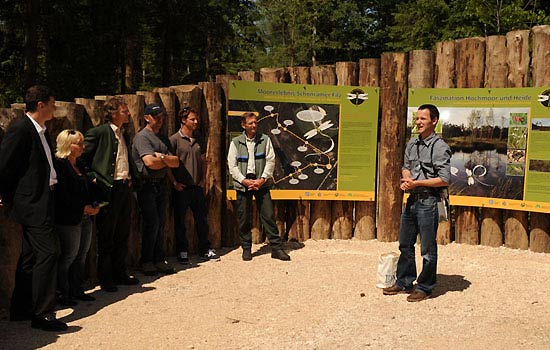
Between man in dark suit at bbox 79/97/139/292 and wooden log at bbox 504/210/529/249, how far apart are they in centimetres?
524

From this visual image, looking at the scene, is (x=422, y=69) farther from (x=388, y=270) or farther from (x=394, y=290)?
(x=394, y=290)

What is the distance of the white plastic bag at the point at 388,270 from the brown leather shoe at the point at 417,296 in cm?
35

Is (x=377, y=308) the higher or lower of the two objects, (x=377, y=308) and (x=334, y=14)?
the lower

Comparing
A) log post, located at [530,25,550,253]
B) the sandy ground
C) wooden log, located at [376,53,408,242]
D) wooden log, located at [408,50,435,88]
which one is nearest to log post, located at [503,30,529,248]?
log post, located at [530,25,550,253]

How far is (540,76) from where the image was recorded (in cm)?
769

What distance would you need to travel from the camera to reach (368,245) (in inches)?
331

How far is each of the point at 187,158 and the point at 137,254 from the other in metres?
1.37

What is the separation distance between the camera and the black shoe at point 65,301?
18.1 feet

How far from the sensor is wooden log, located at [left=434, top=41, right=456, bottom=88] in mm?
8203

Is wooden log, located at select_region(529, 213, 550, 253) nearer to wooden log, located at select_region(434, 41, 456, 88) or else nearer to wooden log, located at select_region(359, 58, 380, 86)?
wooden log, located at select_region(434, 41, 456, 88)

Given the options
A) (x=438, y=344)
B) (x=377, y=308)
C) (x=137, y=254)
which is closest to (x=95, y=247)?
(x=137, y=254)

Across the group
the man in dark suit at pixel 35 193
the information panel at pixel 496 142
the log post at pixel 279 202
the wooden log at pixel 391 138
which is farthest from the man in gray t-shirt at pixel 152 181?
the information panel at pixel 496 142

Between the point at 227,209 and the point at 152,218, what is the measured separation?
1.81m

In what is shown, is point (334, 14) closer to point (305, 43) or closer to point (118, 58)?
point (305, 43)
